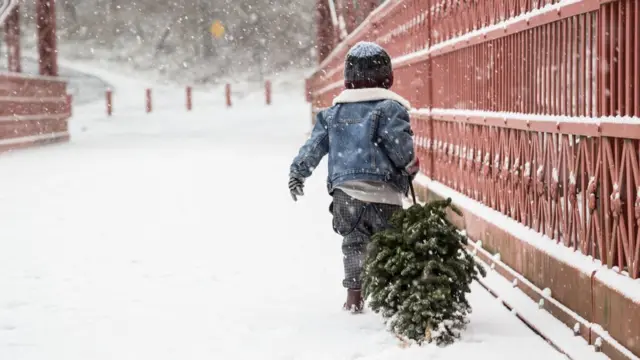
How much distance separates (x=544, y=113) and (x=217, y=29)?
2189 inches

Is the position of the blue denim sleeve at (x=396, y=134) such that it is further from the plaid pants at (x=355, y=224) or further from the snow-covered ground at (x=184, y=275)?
the snow-covered ground at (x=184, y=275)

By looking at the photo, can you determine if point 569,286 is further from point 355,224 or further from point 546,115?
point 355,224

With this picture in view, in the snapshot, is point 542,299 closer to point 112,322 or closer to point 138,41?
point 112,322

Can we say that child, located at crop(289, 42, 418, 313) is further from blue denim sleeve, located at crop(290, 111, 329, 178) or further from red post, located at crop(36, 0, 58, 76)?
red post, located at crop(36, 0, 58, 76)

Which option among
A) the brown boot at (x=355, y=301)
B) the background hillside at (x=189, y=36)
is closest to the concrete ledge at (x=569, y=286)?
the brown boot at (x=355, y=301)

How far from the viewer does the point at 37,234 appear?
8.96m

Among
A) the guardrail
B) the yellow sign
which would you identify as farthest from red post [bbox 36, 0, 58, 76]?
the yellow sign

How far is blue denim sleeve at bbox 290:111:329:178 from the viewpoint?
5.50 metres

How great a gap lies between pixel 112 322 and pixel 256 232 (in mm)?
3458

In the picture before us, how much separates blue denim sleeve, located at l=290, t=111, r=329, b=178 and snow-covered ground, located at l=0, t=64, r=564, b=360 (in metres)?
0.76

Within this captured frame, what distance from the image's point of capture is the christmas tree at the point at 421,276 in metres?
4.62

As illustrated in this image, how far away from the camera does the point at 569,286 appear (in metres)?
4.70

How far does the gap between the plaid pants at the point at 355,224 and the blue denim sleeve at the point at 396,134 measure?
0.33 meters

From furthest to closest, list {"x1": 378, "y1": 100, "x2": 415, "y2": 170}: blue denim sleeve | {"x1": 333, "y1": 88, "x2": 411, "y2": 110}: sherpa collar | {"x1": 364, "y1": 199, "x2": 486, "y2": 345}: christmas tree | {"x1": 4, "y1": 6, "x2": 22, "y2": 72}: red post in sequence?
{"x1": 4, "y1": 6, "x2": 22, "y2": 72}: red post
{"x1": 333, "y1": 88, "x2": 411, "y2": 110}: sherpa collar
{"x1": 378, "y1": 100, "x2": 415, "y2": 170}: blue denim sleeve
{"x1": 364, "y1": 199, "x2": 486, "y2": 345}: christmas tree
